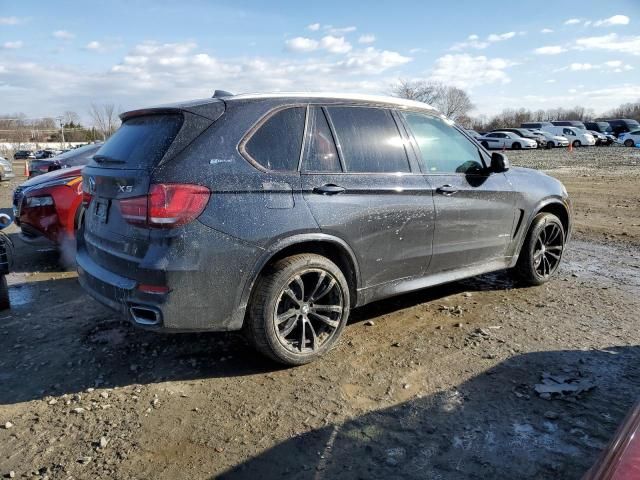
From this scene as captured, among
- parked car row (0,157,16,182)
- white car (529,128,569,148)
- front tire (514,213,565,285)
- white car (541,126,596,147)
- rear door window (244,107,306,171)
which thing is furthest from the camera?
white car (541,126,596,147)

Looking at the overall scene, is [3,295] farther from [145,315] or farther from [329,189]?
[329,189]

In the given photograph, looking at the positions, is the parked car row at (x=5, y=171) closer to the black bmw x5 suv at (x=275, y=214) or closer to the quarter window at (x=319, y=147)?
the black bmw x5 suv at (x=275, y=214)

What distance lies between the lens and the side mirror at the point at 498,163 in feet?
14.9

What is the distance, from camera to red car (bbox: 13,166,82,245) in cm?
593

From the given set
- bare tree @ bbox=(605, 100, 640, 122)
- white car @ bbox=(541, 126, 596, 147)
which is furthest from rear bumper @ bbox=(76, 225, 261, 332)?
bare tree @ bbox=(605, 100, 640, 122)

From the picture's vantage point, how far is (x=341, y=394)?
3.20 metres

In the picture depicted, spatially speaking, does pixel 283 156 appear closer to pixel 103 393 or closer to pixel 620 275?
pixel 103 393

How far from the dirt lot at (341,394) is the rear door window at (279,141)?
1.46 m

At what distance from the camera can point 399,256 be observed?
3.93 meters

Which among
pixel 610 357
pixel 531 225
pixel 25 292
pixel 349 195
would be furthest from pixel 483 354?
pixel 25 292

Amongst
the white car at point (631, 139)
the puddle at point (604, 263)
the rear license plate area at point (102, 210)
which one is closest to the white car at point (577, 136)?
the white car at point (631, 139)

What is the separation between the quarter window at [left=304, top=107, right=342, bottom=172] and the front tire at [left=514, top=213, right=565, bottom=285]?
258cm

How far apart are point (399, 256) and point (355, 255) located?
452 mm

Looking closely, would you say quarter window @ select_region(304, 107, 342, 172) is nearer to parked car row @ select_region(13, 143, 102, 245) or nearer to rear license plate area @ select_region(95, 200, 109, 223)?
rear license plate area @ select_region(95, 200, 109, 223)
